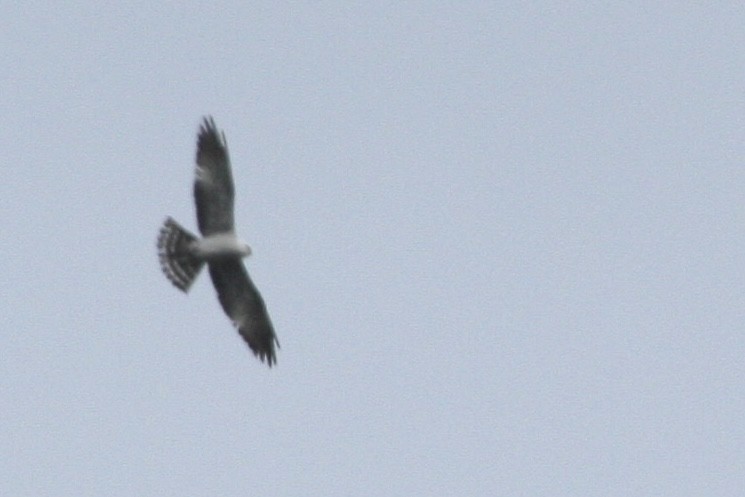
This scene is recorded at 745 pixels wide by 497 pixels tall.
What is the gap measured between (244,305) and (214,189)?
9.65 ft

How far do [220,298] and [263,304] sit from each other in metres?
0.92

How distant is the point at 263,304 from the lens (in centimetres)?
4134

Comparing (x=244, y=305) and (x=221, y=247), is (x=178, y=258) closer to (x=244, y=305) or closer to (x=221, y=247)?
(x=221, y=247)

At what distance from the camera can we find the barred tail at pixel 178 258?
4028 centimetres

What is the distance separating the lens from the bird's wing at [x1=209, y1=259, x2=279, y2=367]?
133 ft

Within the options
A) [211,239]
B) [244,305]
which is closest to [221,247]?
[211,239]

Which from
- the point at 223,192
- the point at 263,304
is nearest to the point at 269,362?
the point at 263,304

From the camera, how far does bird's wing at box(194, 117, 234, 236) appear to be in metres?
39.8

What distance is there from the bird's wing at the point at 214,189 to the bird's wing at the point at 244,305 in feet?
2.69

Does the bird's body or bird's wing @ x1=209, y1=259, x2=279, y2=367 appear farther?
bird's wing @ x1=209, y1=259, x2=279, y2=367

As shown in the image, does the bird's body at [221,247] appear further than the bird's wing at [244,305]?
No

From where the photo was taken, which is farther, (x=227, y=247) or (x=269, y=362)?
(x=269, y=362)

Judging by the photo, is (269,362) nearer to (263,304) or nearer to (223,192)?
(263,304)

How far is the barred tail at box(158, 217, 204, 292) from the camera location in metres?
40.3
